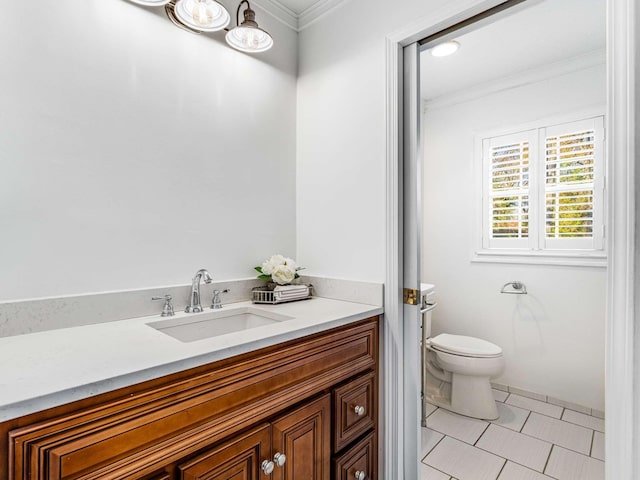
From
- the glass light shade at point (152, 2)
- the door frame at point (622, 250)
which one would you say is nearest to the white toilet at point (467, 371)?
the door frame at point (622, 250)

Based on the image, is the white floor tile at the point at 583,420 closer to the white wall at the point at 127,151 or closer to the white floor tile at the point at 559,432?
the white floor tile at the point at 559,432

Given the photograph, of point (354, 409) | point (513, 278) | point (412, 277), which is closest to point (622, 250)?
point (412, 277)

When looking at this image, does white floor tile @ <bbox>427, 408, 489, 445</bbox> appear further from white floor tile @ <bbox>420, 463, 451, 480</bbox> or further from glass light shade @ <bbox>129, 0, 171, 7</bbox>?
glass light shade @ <bbox>129, 0, 171, 7</bbox>

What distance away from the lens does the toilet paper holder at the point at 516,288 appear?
2391 mm

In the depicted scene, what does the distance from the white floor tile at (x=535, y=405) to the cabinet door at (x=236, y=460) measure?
2.08m

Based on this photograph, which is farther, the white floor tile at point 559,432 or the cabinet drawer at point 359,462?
the white floor tile at point 559,432

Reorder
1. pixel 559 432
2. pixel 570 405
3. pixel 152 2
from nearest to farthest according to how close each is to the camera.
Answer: pixel 152 2
pixel 559 432
pixel 570 405

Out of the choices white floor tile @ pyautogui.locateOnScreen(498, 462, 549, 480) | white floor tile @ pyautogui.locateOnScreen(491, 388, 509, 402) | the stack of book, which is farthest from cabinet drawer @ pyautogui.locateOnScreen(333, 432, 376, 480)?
white floor tile @ pyautogui.locateOnScreen(491, 388, 509, 402)

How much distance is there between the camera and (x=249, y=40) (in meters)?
1.48

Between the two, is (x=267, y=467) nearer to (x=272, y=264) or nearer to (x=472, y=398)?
(x=272, y=264)

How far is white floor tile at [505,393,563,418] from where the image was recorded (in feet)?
7.11

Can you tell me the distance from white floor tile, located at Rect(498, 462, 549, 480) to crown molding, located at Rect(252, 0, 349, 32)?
251 cm

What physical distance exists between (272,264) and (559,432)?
2.00 metres

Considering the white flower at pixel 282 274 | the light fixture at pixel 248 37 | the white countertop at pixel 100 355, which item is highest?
the light fixture at pixel 248 37
